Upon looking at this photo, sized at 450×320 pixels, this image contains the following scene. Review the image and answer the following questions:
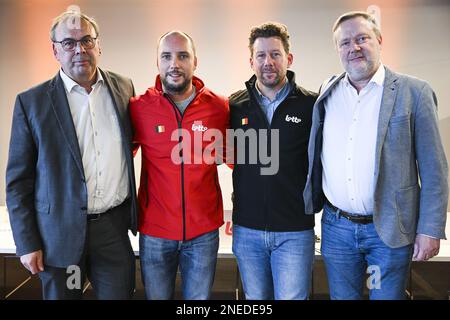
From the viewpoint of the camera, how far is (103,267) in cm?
227

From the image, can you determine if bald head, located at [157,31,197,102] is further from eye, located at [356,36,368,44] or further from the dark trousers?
eye, located at [356,36,368,44]

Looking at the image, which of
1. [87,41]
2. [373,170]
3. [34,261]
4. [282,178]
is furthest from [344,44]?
[34,261]

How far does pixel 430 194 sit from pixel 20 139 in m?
2.05

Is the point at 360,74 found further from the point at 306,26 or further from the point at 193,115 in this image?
the point at 306,26

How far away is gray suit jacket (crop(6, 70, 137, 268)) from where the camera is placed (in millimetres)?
2082

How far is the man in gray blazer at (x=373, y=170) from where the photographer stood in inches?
80.0

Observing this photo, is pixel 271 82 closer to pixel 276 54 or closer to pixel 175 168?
pixel 276 54

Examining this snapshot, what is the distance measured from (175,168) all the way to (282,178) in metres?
0.60

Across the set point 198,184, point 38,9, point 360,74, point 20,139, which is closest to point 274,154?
point 198,184

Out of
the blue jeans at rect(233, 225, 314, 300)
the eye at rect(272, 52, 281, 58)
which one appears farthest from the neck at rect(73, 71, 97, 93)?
the blue jeans at rect(233, 225, 314, 300)

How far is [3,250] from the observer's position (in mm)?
2902

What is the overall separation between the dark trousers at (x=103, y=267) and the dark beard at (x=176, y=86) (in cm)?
69

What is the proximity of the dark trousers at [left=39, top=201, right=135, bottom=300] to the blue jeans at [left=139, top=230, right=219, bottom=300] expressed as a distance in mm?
109

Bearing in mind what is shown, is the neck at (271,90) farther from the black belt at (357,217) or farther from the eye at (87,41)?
the eye at (87,41)
